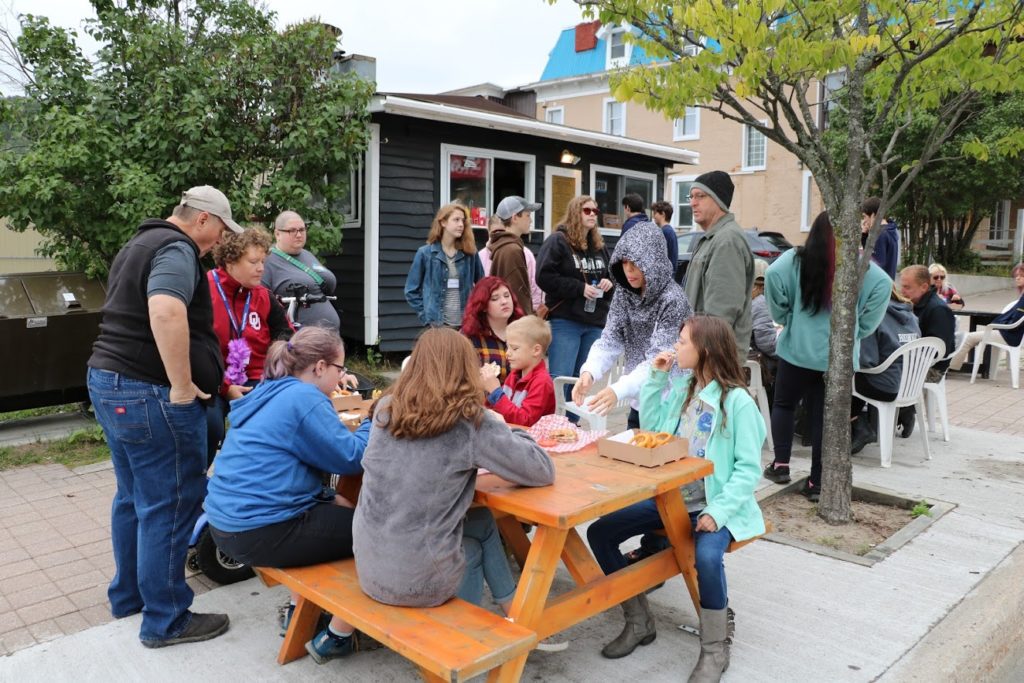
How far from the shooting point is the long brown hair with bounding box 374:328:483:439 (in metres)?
2.53

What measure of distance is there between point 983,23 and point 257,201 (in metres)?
6.74

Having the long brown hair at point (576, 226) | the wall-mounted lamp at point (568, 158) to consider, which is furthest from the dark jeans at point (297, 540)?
the wall-mounted lamp at point (568, 158)

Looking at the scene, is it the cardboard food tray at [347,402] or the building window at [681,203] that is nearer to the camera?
the cardboard food tray at [347,402]

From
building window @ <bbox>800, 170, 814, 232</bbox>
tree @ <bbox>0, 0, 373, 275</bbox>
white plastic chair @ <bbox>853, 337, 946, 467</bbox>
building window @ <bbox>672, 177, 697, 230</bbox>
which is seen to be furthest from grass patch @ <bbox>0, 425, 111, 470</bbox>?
building window @ <bbox>800, 170, 814, 232</bbox>

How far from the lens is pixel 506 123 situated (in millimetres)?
11008

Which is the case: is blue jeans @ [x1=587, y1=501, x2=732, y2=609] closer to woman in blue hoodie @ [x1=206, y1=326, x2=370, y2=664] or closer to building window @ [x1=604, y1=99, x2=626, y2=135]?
woman in blue hoodie @ [x1=206, y1=326, x2=370, y2=664]

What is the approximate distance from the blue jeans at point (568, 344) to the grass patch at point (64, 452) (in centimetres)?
346

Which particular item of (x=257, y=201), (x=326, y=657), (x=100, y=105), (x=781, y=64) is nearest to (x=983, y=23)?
(x=781, y=64)

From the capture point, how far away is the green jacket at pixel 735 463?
9.83 feet

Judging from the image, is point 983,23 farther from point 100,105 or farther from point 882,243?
point 100,105

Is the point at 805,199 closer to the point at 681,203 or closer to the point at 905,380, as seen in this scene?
the point at 681,203

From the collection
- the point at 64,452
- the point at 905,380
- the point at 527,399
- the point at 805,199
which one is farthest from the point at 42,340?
the point at 805,199

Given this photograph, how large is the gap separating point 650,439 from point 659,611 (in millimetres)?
941

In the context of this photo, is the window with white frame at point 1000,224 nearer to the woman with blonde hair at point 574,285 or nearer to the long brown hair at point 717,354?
the woman with blonde hair at point 574,285
